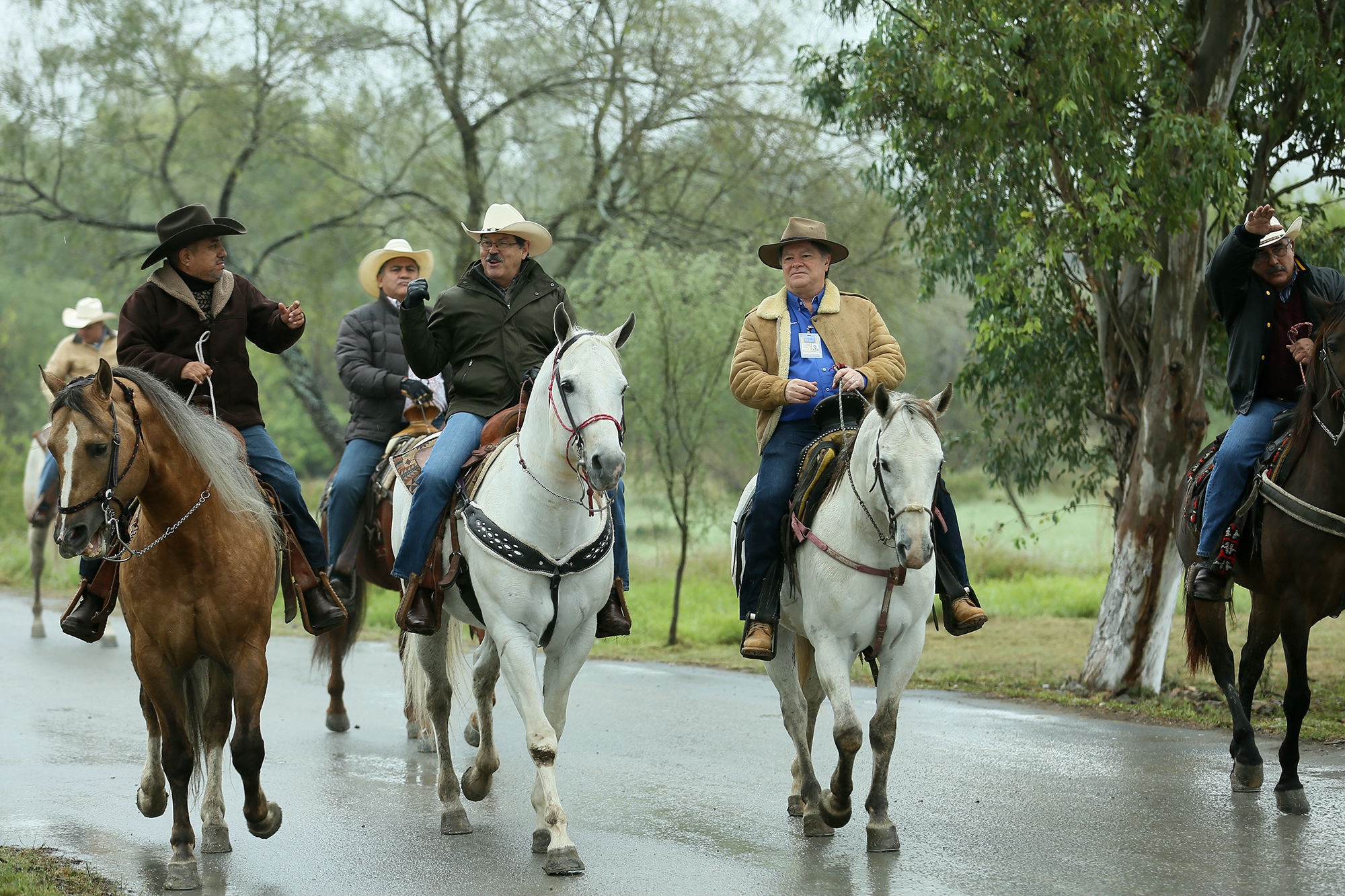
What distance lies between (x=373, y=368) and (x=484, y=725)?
3.31m

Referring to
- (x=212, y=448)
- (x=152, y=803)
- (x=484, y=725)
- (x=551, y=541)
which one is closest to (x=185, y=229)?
(x=212, y=448)

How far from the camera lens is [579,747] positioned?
8.70 meters

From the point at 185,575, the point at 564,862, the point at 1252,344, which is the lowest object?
the point at 564,862

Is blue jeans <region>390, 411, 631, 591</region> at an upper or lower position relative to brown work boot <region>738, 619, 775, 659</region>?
upper

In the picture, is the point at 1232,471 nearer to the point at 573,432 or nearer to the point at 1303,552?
the point at 1303,552

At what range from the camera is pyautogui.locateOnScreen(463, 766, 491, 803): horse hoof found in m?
6.89

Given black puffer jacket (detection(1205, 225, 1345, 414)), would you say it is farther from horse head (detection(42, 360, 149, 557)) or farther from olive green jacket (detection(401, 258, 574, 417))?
horse head (detection(42, 360, 149, 557))

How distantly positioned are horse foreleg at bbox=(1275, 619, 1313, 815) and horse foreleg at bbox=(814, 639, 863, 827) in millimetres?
2322

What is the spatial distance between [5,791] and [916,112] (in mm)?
8189

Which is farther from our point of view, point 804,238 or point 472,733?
point 472,733

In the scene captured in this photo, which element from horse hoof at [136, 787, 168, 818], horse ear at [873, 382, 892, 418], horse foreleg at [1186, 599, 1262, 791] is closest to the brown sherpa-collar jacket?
horse hoof at [136, 787, 168, 818]

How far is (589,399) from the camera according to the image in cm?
579

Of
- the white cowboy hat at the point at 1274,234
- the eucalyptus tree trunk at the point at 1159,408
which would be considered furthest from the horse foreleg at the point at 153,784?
the eucalyptus tree trunk at the point at 1159,408

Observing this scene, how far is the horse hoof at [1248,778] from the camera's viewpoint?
701 centimetres
